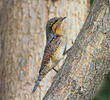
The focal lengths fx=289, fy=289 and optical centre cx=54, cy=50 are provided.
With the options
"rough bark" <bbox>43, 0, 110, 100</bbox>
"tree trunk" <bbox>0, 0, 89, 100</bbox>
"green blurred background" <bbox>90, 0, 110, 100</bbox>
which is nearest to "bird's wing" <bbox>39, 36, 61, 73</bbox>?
"tree trunk" <bbox>0, 0, 89, 100</bbox>

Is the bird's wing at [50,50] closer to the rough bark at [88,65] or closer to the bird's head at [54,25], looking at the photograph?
the bird's head at [54,25]

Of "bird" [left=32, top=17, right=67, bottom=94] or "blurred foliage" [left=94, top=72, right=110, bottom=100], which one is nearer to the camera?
"bird" [left=32, top=17, right=67, bottom=94]

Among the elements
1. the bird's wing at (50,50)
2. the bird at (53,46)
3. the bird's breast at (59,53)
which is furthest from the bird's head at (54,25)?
the bird's breast at (59,53)

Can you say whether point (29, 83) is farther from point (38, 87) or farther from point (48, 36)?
point (48, 36)

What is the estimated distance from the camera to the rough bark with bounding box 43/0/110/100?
3.73m

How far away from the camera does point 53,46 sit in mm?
5355

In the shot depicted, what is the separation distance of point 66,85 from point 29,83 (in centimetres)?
214

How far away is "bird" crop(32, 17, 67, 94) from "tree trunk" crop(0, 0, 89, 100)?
336 millimetres

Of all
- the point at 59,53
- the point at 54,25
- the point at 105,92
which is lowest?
the point at 105,92

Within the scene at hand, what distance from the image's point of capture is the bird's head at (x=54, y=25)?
17.7 feet

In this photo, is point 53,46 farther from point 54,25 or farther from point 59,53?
point 54,25

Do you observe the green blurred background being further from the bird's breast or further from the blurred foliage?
the bird's breast

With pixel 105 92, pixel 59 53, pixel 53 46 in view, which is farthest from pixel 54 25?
pixel 105 92

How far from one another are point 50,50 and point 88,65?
5.45ft
